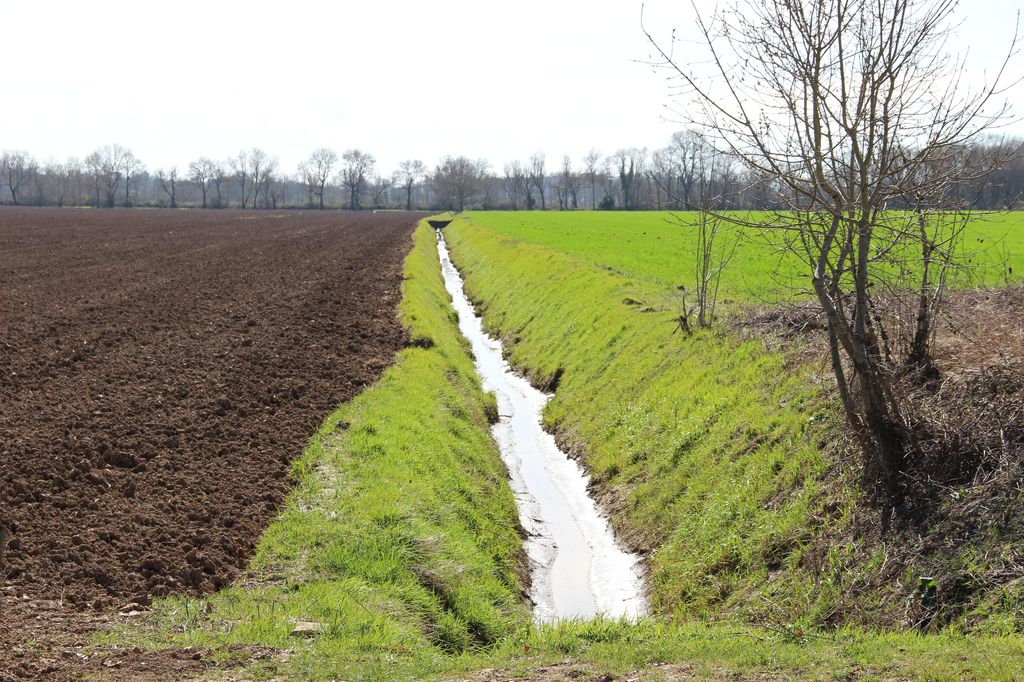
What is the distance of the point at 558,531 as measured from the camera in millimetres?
12516

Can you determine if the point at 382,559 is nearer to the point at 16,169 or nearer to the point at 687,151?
the point at 687,151

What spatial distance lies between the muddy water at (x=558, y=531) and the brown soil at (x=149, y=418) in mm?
3240

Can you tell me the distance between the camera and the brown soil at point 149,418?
815 centimetres

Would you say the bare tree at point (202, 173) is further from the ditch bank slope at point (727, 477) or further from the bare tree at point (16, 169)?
the ditch bank slope at point (727, 477)

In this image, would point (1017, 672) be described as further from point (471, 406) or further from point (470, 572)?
point (471, 406)

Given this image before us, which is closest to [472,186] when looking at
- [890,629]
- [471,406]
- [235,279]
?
[235,279]

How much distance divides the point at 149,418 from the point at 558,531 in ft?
20.3

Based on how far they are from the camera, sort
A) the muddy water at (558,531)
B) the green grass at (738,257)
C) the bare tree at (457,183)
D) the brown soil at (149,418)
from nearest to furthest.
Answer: the brown soil at (149,418)
the muddy water at (558,531)
the green grass at (738,257)
the bare tree at (457,183)

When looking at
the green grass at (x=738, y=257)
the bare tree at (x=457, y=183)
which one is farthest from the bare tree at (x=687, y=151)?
the bare tree at (x=457, y=183)

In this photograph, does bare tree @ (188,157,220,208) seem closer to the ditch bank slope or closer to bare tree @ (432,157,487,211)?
bare tree @ (432,157,487,211)

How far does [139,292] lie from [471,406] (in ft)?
46.3

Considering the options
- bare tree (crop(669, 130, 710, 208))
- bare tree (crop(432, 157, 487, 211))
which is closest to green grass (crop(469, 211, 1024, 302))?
bare tree (crop(669, 130, 710, 208))

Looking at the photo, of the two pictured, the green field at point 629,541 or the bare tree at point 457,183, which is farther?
the bare tree at point 457,183

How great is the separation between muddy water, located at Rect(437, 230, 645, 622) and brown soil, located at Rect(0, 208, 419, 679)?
324 cm
